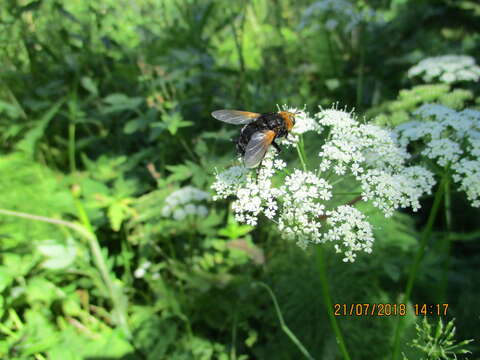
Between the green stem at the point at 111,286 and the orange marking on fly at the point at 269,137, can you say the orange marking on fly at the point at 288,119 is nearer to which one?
the orange marking on fly at the point at 269,137

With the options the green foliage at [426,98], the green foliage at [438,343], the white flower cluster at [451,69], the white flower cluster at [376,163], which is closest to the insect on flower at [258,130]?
the white flower cluster at [376,163]

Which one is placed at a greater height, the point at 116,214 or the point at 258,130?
the point at 258,130

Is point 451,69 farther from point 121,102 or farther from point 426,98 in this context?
point 121,102

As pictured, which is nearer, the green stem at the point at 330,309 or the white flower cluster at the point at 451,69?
the green stem at the point at 330,309

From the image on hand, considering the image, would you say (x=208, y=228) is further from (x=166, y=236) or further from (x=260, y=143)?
(x=260, y=143)

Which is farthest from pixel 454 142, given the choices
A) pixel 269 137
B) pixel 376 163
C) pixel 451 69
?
pixel 451 69
